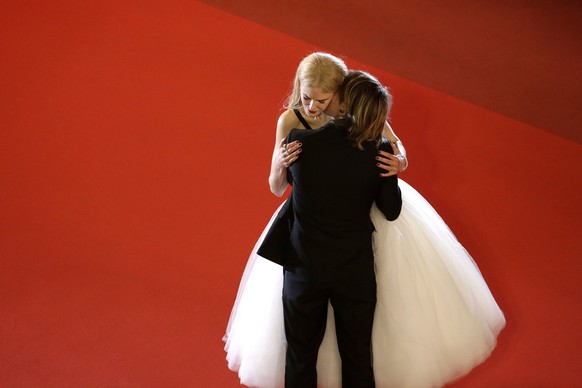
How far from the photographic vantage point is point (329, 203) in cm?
204

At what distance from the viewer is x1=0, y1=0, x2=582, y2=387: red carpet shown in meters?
3.02

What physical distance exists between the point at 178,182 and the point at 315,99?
1.45 metres

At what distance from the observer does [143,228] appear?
11.1 feet

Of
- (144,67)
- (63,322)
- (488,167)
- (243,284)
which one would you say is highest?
(144,67)

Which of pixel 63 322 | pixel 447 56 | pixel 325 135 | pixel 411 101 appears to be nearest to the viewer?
pixel 325 135

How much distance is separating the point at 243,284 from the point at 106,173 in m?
1.28

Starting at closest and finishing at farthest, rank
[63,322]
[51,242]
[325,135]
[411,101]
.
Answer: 1. [325,135]
2. [63,322]
3. [51,242]
4. [411,101]

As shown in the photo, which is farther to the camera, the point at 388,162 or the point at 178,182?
the point at 178,182

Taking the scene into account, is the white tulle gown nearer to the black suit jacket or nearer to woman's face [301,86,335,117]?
the black suit jacket

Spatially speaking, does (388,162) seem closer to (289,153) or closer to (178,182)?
(289,153)

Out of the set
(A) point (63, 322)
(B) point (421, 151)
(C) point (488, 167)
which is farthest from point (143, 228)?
(C) point (488, 167)

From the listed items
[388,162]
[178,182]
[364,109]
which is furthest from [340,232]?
[178,182]

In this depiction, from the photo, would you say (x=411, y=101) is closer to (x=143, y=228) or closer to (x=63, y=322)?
(x=143, y=228)

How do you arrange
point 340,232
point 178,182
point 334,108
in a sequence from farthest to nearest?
point 178,182 → point 334,108 → point 340,232
